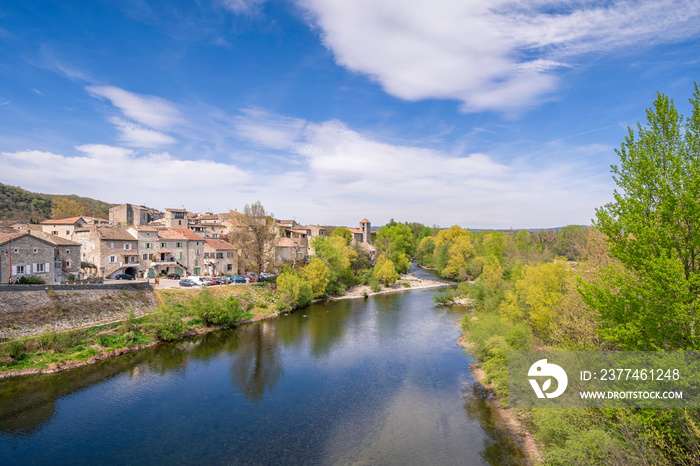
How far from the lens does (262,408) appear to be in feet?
63.8

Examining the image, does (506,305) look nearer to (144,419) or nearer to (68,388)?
(144,419)

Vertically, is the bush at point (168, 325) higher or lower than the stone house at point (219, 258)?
lower

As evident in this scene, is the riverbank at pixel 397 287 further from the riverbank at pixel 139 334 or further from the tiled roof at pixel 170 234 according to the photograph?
the tiled roof at pixel 170 234

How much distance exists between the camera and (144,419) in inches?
707

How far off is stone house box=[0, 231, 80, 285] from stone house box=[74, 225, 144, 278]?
4067 millimetres

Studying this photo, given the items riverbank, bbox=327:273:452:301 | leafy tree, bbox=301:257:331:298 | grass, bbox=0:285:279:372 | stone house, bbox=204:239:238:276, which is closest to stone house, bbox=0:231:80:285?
grass, bbox=0:285:279:372

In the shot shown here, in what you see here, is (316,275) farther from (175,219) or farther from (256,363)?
(175,219)

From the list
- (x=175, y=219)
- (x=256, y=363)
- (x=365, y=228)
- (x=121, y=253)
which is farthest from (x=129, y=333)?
(x=365, y=228)

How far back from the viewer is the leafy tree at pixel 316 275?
4778 centimetres

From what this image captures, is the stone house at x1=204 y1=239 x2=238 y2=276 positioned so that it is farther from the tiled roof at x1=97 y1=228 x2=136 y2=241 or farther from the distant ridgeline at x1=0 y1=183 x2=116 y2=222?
the distant ridgeline at x1=0 y1=183 x2=116 y2=222

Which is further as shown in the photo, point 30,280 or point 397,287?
point 397,287

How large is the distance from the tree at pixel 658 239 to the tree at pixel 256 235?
130ft

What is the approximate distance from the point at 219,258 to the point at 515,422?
139 ft

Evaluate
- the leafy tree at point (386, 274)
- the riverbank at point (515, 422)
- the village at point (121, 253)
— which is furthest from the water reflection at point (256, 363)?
the leafy tree at point (386, 274)
